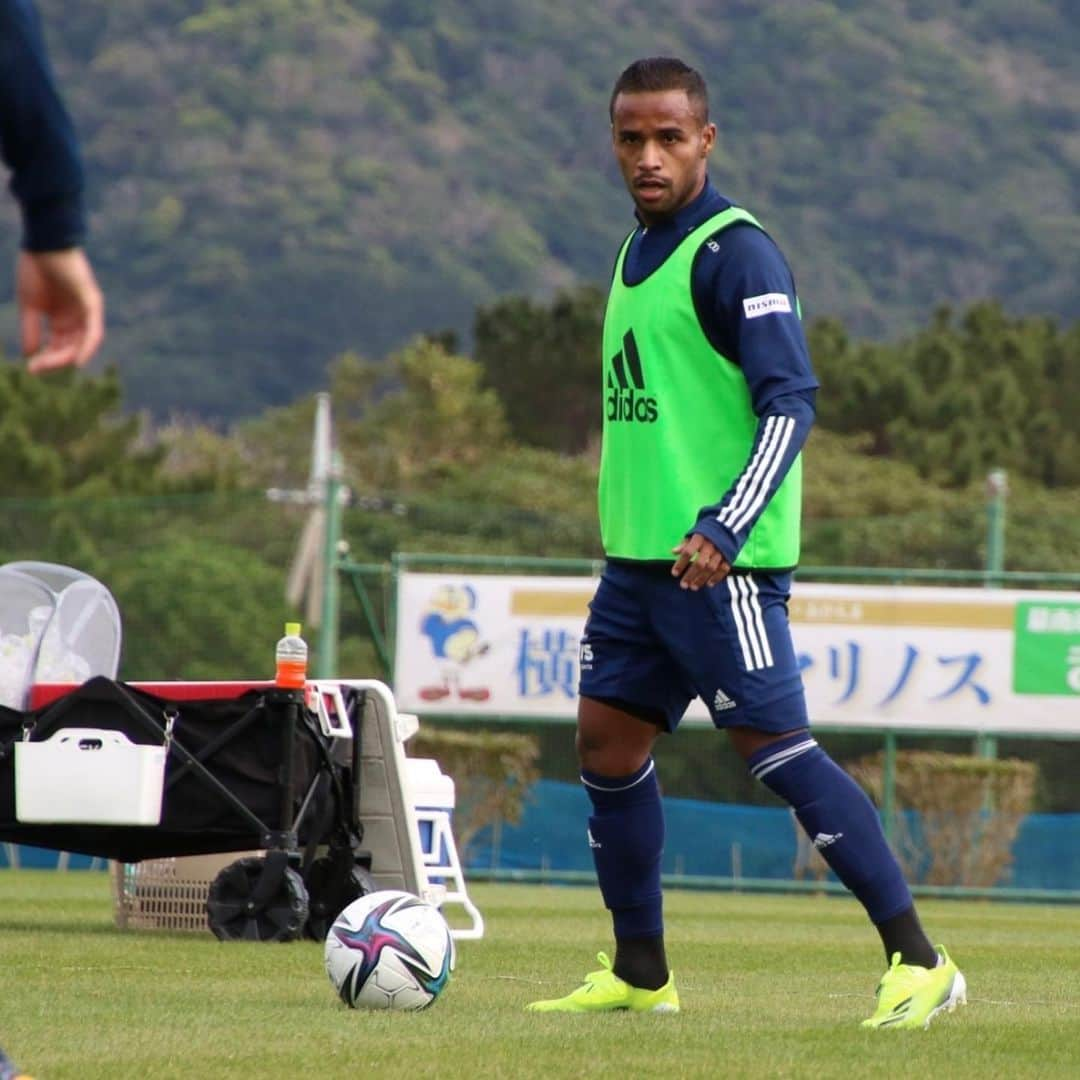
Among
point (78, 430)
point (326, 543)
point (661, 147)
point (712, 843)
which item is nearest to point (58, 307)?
point (661, 147)

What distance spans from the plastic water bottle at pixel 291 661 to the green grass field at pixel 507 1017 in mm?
896

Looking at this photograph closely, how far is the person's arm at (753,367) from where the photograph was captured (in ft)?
17.6

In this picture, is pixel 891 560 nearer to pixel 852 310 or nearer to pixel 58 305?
pixel 58 305

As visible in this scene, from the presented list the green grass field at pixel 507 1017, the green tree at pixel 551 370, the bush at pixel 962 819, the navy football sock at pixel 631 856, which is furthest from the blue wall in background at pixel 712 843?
the green tree at pixel 551 370

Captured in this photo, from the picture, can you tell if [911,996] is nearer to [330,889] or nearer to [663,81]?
[663,81]

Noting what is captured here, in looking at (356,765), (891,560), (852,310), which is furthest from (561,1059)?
(852,310)

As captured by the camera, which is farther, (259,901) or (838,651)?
(838,651)

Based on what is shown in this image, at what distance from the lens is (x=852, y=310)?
137 m

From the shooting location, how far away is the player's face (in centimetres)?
570

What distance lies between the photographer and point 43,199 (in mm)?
3668

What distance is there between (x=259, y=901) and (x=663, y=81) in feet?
12.0

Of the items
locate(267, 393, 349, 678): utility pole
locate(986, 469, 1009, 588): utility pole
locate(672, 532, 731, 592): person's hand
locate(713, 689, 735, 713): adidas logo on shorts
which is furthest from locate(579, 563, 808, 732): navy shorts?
locate(986, 469, 1009, 588): utility pole

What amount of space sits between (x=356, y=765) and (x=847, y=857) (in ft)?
11.4

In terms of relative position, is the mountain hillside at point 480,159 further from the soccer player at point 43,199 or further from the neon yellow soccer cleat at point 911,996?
A: the soccer player at point 43,199
